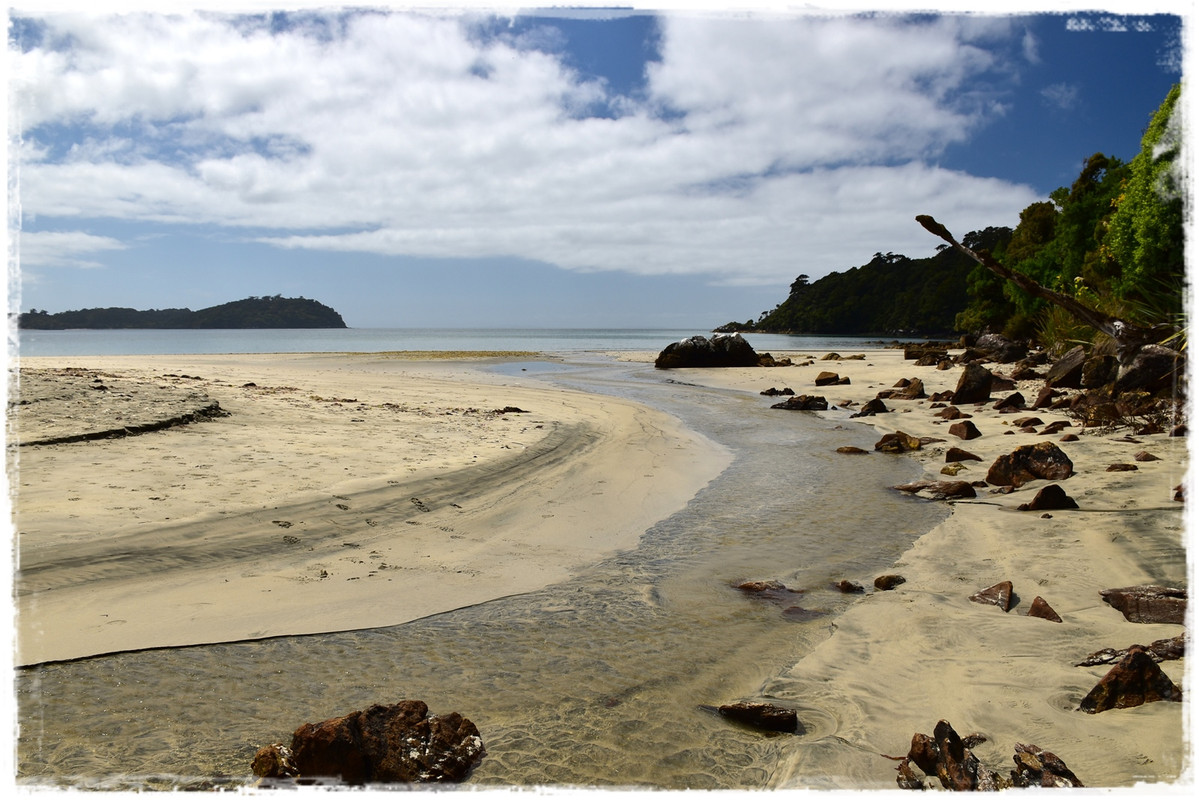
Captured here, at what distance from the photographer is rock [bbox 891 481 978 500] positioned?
331 inches

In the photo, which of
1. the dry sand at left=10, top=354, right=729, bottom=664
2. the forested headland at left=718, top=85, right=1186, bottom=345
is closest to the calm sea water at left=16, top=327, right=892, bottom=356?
the forested headland at left=718, top=85, right=1186, bottom=345

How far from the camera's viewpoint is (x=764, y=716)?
3.57 metres

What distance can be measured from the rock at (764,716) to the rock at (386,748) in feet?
4.43

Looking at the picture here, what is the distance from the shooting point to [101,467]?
7406 millimetres

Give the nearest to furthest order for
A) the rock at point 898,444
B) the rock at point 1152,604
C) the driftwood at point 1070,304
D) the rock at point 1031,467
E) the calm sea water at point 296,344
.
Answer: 1. the driftwood at point 1070,304
2. the rock at point 1152,604
3. the rock at point 1031,467
4. the rock at point 898,444
5. the calm sea water at point 296,344

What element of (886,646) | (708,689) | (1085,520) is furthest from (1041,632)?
(1085,520)

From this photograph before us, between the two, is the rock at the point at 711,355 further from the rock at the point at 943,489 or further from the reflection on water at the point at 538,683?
the reflection on water at the point at 538,683

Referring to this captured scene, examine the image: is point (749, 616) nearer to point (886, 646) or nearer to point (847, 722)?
point (886, 646)

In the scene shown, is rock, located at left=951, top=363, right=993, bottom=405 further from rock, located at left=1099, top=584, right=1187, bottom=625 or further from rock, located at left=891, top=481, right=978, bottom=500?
rock, located at left=1099, top=584, right=1187, bottom=625

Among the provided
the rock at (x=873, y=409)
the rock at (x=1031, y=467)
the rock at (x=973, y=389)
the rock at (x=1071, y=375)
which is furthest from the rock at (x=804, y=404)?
the rock at (x=1031, y=467)

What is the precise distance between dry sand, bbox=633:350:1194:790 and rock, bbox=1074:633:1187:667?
0.08m

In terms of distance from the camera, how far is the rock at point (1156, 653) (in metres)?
3.86

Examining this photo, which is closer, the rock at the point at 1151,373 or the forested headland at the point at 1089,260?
the rock at the point at 1151,373

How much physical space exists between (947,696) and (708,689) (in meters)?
1.30
